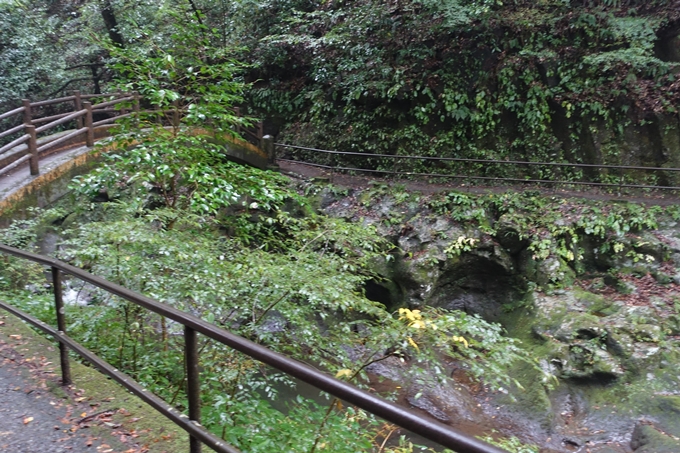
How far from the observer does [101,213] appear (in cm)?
866

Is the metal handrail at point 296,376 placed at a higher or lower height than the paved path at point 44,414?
higher

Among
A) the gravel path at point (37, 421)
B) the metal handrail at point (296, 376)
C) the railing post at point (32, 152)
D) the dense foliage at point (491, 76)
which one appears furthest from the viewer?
the dense foliage at point (491, 76)

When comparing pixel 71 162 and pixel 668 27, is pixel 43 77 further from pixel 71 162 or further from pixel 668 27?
pixel 668 27

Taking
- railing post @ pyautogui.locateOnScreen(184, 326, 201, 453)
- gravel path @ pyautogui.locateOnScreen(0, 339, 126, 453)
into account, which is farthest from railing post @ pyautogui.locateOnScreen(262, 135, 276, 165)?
railing post @ pyautogui.locateOnScreen(184, 326, 201, 453)

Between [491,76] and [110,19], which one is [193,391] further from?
[110,19]

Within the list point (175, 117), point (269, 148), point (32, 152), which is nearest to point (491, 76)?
point (269, 148)

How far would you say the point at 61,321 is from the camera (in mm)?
3156

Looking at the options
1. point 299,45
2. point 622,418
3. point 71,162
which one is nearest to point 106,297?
point 71,162

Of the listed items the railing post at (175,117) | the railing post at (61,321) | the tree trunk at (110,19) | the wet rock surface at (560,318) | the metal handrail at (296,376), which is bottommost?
the wet rock surface at (560,318)

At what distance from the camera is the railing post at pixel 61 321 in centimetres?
316

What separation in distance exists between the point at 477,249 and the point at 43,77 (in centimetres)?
1622

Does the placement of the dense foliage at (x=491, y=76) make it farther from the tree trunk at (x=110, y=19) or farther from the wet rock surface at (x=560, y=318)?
the tree trunk at (x=110, y=19)

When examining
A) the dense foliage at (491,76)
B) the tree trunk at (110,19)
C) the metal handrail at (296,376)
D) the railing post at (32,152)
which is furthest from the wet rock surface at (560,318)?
the tree trunk at (110,19)

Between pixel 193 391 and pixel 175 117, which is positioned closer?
pixel 193 391
